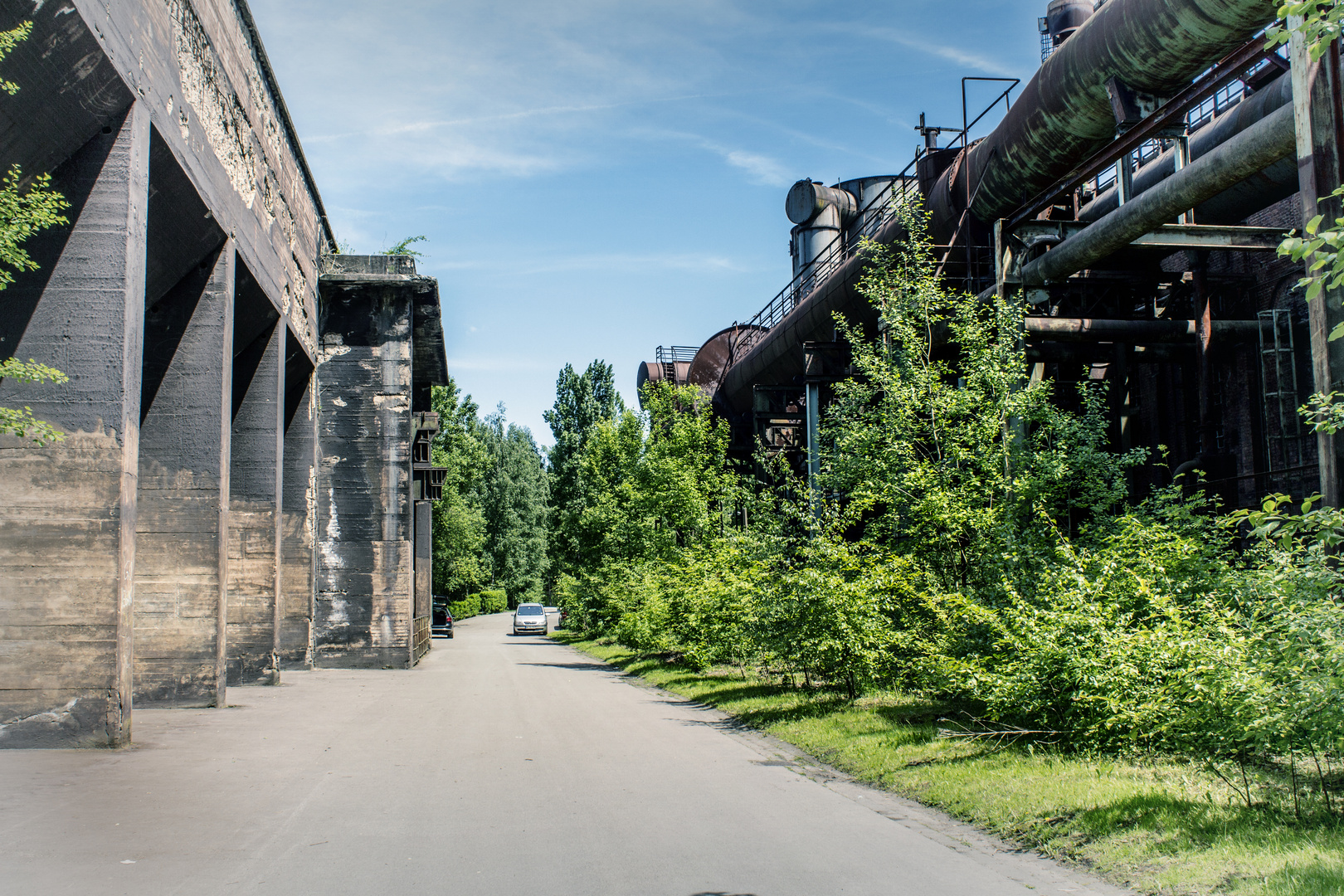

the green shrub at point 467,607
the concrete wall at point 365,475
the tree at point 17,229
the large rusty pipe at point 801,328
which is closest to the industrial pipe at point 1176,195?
the large rusty pipe at point 801,328

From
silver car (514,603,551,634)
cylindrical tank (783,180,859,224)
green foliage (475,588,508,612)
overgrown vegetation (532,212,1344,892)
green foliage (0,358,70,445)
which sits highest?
cylindrical tank (783,180,859,224)

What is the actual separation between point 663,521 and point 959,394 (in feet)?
55.0

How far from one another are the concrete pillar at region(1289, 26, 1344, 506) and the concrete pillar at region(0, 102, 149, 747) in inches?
496

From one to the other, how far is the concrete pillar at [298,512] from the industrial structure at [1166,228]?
507 inches

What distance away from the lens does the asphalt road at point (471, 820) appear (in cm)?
577

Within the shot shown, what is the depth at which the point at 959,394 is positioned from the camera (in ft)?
41.1

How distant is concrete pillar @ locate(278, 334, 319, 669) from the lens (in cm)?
2391

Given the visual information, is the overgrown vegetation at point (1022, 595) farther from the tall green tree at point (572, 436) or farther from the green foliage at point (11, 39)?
the tall green tree at point (572, 436)

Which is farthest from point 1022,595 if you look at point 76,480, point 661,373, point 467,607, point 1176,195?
point 467,607

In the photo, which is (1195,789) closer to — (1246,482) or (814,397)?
(1246,482)

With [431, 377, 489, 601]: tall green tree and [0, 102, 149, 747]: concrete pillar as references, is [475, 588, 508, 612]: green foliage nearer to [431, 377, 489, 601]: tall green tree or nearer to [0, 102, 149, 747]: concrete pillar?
[431, 377, 489, 601]: tall green tree

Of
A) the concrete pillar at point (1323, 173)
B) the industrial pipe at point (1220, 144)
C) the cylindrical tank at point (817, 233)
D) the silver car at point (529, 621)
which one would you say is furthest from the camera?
the silver car at point (529, 621)

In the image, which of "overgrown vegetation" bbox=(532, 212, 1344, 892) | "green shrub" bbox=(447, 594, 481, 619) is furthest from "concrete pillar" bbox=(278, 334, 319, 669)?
"green shrub" bbox=(447, 594, 481, 619)

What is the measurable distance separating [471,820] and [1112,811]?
4571 millimetres
